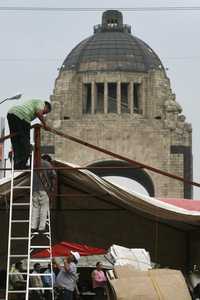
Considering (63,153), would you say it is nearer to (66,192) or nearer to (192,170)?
(192,170)

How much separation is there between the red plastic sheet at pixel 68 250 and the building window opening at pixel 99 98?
49.9 metres

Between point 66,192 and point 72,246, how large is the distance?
6.53 feet

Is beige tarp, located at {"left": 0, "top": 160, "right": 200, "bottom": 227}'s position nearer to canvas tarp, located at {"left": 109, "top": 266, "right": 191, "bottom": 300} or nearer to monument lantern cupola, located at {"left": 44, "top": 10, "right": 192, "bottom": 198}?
canvas tarp, located at {"left": 109, "top": 266, "right": 191, "bottom": 300}

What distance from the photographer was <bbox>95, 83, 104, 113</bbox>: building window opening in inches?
2788

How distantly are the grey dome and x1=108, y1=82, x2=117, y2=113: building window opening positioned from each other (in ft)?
4.62

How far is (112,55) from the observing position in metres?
70.5

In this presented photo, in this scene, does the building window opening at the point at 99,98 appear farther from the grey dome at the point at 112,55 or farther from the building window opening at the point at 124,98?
the building window opening at the point at 124,98

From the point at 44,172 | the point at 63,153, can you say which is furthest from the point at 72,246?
the point at 63,153

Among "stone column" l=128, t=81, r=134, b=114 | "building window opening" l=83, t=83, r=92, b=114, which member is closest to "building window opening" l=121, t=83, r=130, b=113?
"stone column" l=128, t=81, r=134, b=114

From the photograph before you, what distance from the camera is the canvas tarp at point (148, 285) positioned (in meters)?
14.2

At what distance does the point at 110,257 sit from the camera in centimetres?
1744

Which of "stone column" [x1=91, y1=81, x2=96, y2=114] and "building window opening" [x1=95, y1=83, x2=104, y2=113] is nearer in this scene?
"stone column" [x1=91, y1=81, x2=96, y2=114]

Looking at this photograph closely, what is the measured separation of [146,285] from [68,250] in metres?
5.88

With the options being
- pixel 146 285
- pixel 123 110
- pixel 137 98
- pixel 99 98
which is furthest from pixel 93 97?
pixel 146 285
